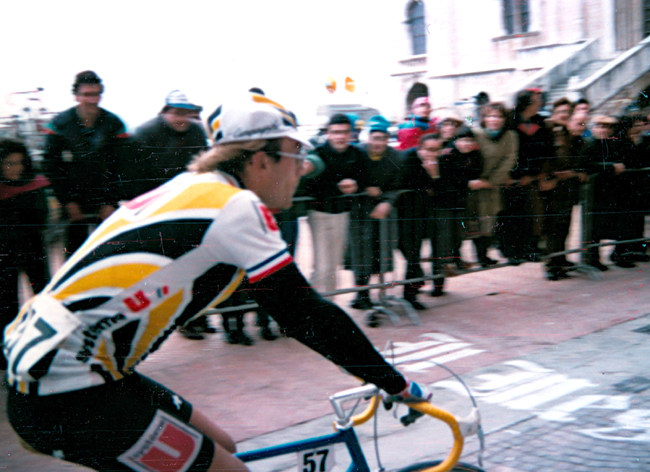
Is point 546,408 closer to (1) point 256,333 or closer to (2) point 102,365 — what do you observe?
(1) point 256,333

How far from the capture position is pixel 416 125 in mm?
3910

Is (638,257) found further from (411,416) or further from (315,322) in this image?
(315,322)

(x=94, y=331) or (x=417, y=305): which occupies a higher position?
(x=94, y=331)

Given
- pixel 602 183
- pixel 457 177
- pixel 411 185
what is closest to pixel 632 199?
pixel 602 183

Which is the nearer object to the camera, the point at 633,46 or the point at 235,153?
the point at 235,153

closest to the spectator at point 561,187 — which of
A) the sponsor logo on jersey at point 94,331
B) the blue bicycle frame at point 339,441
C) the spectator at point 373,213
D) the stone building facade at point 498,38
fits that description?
the stone building facade at point 498,38

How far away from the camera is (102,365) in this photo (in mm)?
1496

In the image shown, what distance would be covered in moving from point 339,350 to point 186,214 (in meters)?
0.49

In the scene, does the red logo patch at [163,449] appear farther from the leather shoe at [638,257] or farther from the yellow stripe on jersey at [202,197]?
the leather shoe at [638,257]

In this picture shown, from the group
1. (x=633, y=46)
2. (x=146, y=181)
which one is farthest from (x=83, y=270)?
(x=633, y=46)

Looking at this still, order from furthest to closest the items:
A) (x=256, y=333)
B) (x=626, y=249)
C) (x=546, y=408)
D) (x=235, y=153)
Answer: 1. (x=626, y=249)
2. (x=256, y=333)
3. (x=546, y=408)
4. (x=235, y=153)

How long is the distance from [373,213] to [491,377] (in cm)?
137

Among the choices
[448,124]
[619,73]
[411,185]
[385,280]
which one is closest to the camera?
[619,73]

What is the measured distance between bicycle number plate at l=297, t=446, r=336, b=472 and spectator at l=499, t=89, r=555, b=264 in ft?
9.18
